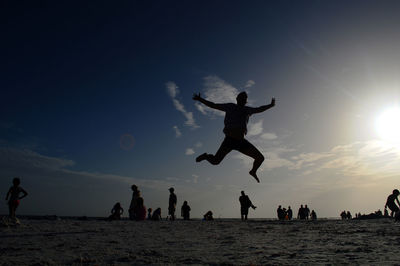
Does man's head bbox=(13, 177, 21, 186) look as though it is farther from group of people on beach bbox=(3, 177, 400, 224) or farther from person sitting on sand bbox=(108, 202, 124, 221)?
person sitting on sand bbox=(108, 202, 124, 221)

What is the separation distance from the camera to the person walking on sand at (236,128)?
22.3 feet

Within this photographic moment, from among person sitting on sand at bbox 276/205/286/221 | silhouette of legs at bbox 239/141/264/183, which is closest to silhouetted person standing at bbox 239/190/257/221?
person sitting on sand at bbox 276/205/286/221

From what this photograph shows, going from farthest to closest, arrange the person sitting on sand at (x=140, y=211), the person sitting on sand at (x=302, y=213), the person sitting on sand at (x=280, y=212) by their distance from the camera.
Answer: the person sitting on sand at (x=302, y=213)
the person sitting on sand at (x=280, y=212)
the person sitting on sand at (x=140, y=211)

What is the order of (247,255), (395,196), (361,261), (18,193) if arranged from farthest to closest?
(395,196) < (18,193) < (247,255) < (361,261)

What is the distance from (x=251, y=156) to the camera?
727 centimetres

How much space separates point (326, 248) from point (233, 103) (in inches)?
150

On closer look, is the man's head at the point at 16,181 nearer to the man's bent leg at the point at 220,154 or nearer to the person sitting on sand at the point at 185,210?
the man's bent leg at the point at 220,154

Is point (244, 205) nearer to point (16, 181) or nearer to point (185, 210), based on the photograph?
point (185, 210)

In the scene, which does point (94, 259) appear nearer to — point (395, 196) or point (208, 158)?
point (208, 158)

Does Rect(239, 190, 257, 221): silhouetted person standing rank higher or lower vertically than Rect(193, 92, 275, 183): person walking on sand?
lower

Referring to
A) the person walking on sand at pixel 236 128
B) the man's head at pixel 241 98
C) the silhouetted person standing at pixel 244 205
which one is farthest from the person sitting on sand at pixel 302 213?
the man's head at pixel 241 98

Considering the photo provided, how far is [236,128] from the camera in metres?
6.75

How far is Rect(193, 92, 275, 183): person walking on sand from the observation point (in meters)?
6.80

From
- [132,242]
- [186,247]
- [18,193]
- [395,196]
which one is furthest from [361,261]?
[395,196]
